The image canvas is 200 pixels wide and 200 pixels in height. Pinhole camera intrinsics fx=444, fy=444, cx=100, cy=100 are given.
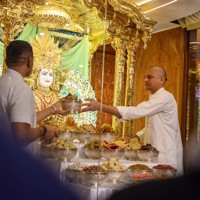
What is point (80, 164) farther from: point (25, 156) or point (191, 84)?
point (191, 84)

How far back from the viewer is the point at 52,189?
0.39 meters

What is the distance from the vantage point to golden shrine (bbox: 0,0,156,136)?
10.2 ft

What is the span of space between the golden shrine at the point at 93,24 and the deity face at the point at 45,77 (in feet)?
0.20

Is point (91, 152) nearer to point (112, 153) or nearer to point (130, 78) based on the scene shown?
point (112, 153)

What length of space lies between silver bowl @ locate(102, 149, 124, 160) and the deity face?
1.88ft

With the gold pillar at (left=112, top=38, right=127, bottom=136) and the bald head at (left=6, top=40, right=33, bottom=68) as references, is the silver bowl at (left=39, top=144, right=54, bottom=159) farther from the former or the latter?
the gold pillar at (left=112, top=38, right=127, bottom=136)

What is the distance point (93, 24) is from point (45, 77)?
27.5 inches

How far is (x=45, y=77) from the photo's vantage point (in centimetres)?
295

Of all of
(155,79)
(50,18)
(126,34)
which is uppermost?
(126,34)

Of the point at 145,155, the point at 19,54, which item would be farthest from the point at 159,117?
the point at 19,54

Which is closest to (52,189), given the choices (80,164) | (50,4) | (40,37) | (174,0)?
(80,164)

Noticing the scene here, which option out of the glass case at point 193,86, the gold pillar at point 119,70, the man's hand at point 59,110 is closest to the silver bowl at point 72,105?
the man's hand at point 59,110

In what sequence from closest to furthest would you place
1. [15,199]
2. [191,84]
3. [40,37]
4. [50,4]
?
[15,199] < [40,37] < [50,4] < [191,84]

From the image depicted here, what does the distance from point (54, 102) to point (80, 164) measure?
40cm
